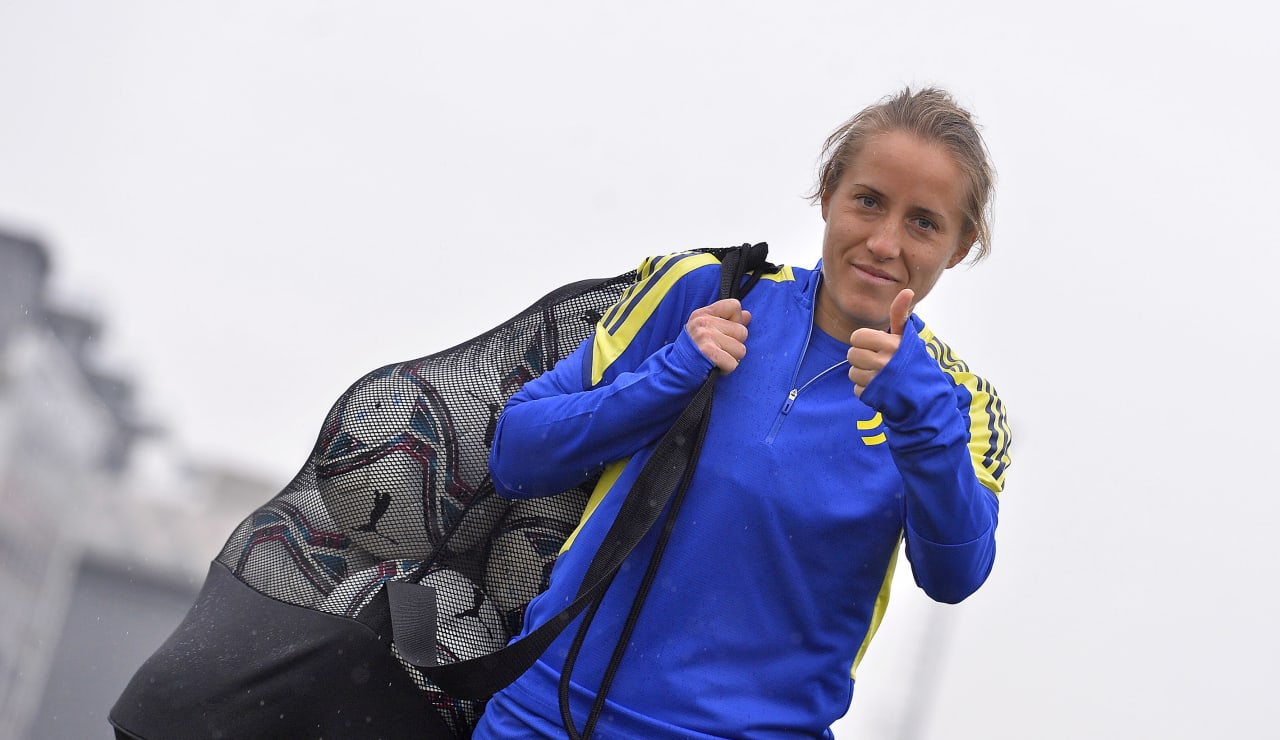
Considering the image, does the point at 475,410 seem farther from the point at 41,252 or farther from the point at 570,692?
the point at 41,252

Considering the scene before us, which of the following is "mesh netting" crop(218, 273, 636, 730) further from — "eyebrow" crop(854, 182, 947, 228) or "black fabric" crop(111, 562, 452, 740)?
"eyebrow" crop(854, 182, 947, 228)

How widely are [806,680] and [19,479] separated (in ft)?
26.7

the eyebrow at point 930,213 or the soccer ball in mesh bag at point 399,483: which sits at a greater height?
the eyebrow at point 930,213

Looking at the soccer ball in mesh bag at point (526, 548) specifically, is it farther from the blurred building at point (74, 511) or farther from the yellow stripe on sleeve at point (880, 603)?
the blurred building at point (74, 511)

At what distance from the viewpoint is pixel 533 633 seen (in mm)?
1051

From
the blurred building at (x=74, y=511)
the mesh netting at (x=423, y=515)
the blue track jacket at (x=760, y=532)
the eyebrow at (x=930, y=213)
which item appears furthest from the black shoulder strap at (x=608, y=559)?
the blurred building at (x=74, y=511)

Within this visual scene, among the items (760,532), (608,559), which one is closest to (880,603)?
(760,532)

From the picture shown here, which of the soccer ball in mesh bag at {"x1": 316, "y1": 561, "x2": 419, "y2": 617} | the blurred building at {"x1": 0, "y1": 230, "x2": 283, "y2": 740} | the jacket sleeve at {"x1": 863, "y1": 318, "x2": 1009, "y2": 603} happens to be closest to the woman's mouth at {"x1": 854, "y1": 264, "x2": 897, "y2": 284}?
the jacket sleeve at {"x1": 863, "y1": 318, "x2": 1009, "y2": 603}

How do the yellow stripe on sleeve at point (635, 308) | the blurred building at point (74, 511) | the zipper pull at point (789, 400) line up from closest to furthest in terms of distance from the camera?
1. the zipper pull at point (789, 400)
2. the yellow stripe on sleeve at point (635, 308)
3. the blurred building at point (74, 511)

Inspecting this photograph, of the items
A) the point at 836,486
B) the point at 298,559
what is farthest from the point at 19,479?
the point at 836,486

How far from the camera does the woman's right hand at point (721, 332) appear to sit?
1.10m

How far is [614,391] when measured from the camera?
111cm

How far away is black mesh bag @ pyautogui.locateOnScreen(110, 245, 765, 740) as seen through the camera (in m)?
1.20

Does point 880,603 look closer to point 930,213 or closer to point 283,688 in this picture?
point 930,213
